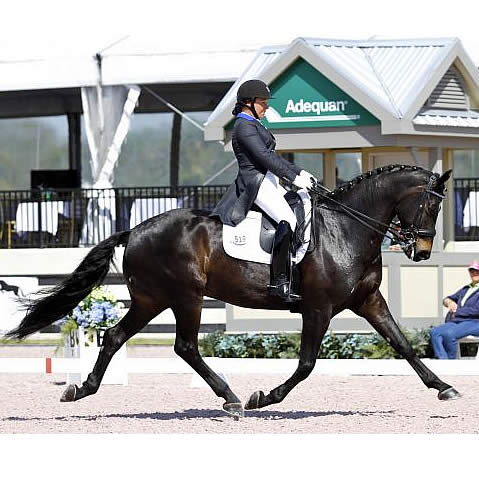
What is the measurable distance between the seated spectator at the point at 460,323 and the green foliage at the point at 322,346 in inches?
13.4

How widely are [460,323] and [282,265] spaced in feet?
17.0

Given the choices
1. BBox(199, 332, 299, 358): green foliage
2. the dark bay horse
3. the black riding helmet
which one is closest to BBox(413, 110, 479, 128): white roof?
BBox(199, 332, 299, 358): green foliage

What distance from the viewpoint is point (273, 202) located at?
34.1 ft

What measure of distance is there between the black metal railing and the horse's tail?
10892mm

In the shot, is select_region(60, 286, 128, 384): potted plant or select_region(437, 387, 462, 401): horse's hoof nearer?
A: select_region(437, 387, 462, 401): horse's hoof

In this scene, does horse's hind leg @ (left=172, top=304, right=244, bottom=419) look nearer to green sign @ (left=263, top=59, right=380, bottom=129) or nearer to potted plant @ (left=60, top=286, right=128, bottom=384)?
potted plant @ (left=60, top=286, right=128, bottom=384)

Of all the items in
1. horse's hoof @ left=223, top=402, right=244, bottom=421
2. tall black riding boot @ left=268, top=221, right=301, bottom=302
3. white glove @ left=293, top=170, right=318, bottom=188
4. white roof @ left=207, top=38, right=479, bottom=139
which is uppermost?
white roof @ left=207, top=38, right=479, bottom=139

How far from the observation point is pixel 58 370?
12461 mm

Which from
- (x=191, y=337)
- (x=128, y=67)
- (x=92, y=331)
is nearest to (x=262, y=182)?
(x=191, y=337)

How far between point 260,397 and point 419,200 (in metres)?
1.87

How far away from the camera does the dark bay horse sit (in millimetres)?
10312

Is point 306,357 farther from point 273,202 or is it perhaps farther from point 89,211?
point 89,211

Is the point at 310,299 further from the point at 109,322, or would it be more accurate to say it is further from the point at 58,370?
the point at 109,322

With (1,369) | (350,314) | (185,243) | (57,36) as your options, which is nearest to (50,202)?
(57,36)
